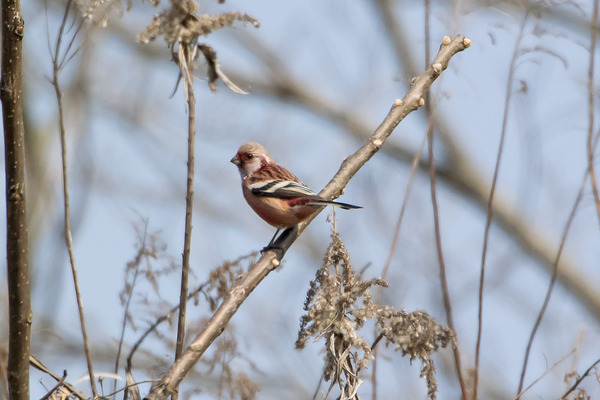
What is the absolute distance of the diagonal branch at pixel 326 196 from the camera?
7.73 feet

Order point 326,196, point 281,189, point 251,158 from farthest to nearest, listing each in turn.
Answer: point 251,158 < point 281,189 < point 326,196

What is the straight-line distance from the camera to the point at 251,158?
19.6 ft

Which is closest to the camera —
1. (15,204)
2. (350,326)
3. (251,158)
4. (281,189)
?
(15,204)

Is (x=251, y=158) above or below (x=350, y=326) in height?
above

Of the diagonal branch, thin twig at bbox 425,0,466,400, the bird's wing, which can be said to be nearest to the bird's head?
the bird's wing

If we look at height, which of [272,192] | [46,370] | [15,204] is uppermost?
[272,192]

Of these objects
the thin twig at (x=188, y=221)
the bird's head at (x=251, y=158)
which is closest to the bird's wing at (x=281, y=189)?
the bird's head at (x=251, y=158)

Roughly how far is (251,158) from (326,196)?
225 cm

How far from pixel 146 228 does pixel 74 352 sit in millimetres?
8384

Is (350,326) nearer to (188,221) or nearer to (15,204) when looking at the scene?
(188,221)

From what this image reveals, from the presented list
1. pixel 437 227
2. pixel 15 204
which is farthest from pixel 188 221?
pixel 437 227

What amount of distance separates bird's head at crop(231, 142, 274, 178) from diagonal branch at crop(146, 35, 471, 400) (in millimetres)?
1845

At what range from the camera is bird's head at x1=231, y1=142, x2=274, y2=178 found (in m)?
5.95

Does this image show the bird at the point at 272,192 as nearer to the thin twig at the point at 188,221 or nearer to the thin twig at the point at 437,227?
the thin twig at the point at 437,227
